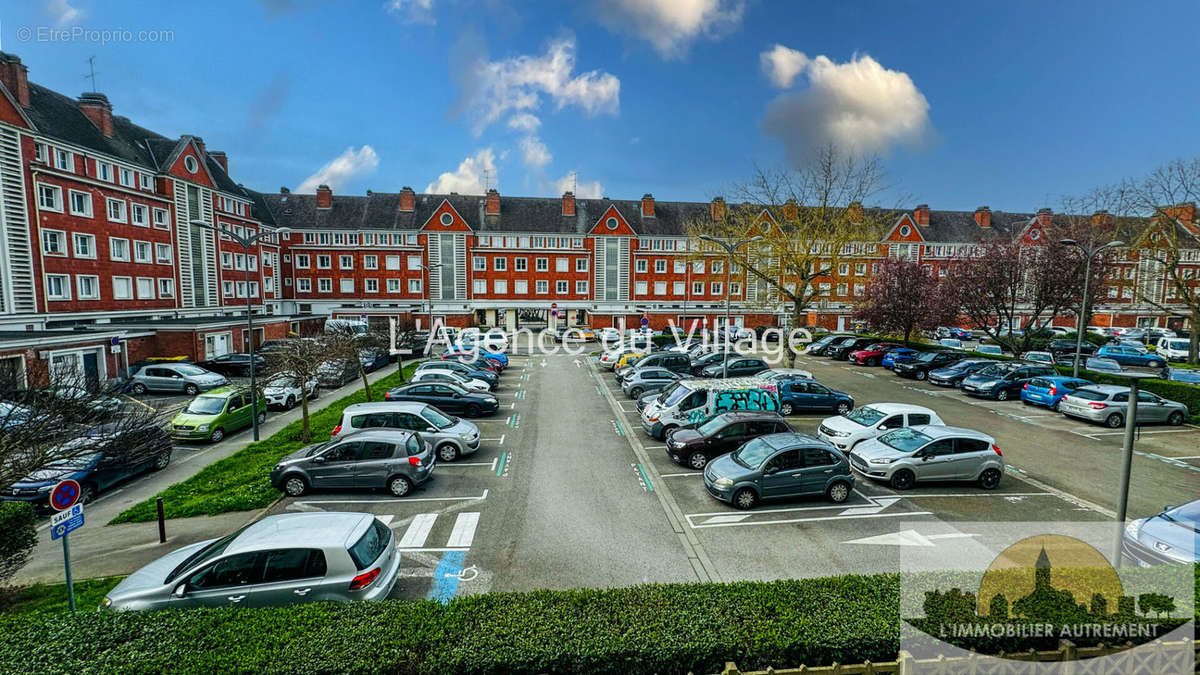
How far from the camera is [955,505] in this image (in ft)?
43.5

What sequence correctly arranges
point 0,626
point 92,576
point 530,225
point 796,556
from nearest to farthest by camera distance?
point 0,626 → point 92,576 → point 796,556 → point 530,225

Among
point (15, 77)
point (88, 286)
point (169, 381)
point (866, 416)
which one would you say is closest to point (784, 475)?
point (866, 416)

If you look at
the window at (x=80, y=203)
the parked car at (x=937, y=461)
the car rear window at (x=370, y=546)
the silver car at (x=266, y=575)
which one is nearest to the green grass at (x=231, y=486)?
the silver car at (x=266, y=575)

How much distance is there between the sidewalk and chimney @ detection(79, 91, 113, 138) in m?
34.8

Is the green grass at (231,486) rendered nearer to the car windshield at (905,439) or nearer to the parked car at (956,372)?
the car windshield at (905,439)

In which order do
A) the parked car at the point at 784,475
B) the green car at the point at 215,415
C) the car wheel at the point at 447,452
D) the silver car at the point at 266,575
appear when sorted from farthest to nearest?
the green car at the point at 215,415
the car wheel at the point at 447,452
the parked car at the point at 784,475
the silver car at the point at 266,575

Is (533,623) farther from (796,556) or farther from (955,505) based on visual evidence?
(955,505)

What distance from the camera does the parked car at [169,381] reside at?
90.0 ft

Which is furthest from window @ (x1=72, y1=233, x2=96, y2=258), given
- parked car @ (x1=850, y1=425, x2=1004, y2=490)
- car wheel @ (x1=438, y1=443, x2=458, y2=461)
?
parked car @ (x1=850, y1=425, x2=1004, y2=490)

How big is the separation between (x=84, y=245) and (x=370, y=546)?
38.7 m

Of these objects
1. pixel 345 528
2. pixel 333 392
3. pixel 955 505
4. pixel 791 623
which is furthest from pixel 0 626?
pixel 333 392

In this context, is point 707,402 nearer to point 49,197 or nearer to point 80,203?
point 49,197

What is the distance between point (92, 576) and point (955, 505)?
1825cm

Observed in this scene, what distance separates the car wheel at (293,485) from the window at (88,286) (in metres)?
31.2
